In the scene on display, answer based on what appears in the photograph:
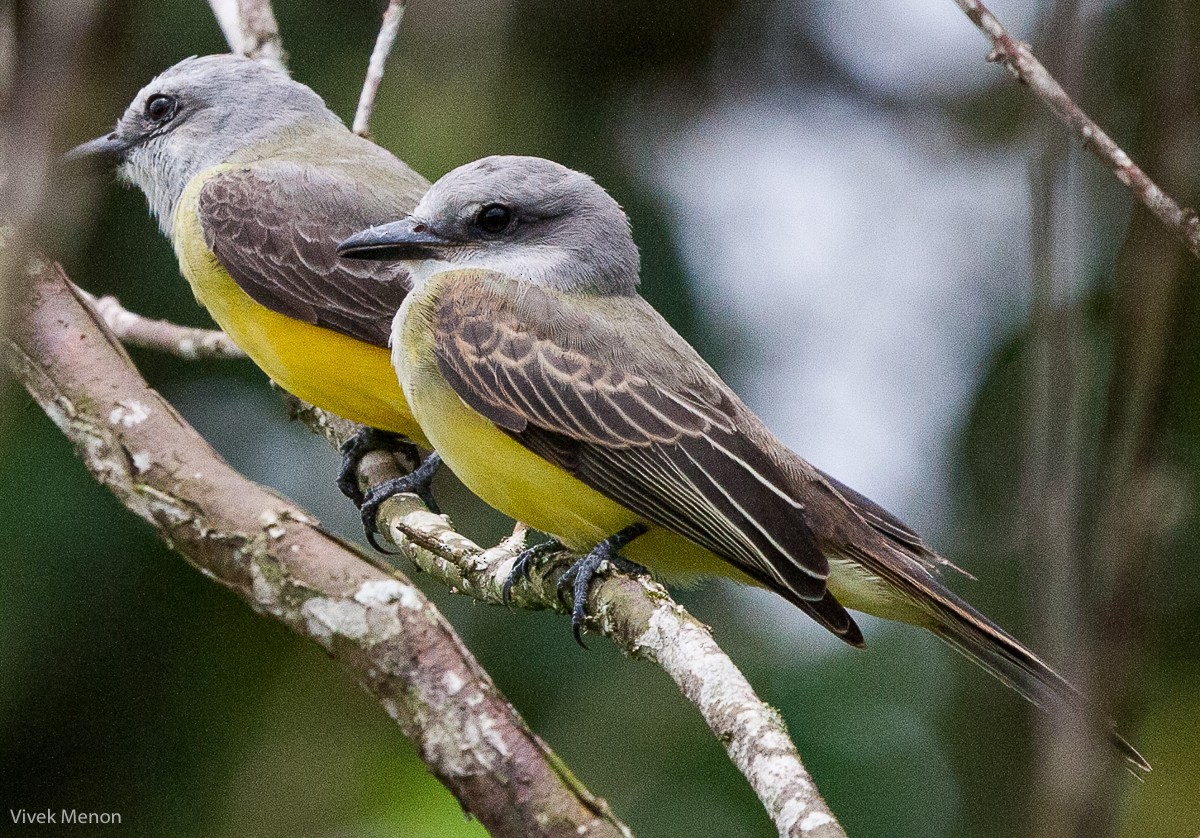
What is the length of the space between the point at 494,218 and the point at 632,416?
924 millimetres

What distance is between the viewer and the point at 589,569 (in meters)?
4.30

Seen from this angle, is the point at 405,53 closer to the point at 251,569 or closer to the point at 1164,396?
the point at 251,569

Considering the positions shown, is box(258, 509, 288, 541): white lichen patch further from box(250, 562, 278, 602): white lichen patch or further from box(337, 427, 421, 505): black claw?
box(337, 427, 421, 505): black claw

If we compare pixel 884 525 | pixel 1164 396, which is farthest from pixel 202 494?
pixel 884 525

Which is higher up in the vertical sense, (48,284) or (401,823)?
(48,284)

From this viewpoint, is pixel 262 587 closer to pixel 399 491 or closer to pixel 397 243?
pixel 397 243

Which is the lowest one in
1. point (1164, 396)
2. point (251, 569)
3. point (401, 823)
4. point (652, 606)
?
point (401, 823)

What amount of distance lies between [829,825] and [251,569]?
127 centimetres

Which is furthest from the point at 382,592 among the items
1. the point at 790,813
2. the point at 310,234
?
the point at 310,234

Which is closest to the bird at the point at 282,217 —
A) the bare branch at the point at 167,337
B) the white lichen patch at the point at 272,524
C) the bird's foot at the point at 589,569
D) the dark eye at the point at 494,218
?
the bare branch at the point at 167,337

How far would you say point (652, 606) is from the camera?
3.82 meters

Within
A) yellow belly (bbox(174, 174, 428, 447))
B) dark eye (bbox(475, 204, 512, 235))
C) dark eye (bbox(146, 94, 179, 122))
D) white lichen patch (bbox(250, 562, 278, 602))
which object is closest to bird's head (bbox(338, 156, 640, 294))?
Result: dark eye (bbox(475, 204, 512, 235))

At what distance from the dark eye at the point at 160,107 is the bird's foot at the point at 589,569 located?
3.04m

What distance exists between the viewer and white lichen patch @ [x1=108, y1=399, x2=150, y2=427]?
3.38 meters
